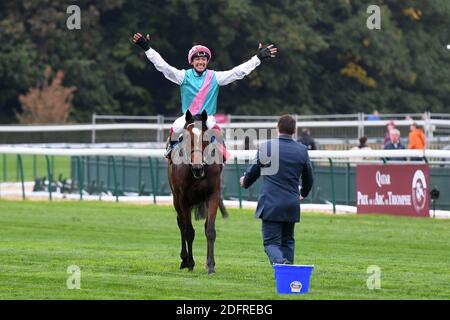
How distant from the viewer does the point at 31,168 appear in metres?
36.5

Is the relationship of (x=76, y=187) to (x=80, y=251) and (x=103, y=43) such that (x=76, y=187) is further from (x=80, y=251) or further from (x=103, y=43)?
(x=103, y=43)

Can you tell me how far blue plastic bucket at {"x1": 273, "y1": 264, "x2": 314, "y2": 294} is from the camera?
36.6 feet

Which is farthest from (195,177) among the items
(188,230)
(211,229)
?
(188,230)

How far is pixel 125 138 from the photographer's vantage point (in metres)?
41.4

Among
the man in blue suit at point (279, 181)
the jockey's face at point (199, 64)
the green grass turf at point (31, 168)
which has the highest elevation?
the jockey's face at point (199, 64)

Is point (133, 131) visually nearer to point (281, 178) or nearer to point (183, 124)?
point (183, 124)

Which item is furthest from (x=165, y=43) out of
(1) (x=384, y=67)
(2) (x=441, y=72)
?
(2) (x=441, y=72)

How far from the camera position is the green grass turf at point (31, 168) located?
3463cm

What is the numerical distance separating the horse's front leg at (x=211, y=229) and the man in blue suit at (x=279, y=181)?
1.31m

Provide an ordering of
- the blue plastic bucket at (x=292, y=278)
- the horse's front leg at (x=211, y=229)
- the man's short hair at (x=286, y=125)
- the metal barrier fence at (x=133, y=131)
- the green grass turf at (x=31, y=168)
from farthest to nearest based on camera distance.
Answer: the metal barrier fence at (x=133, y=131) < the green grass turf at (x=31, y=168) < the horse's front leg at (x=211, y=229) < the man's short hair at (x=286, y=125) < the blue plastic bucket at (x=292, y=278)

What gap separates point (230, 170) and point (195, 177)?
45.0 ft
